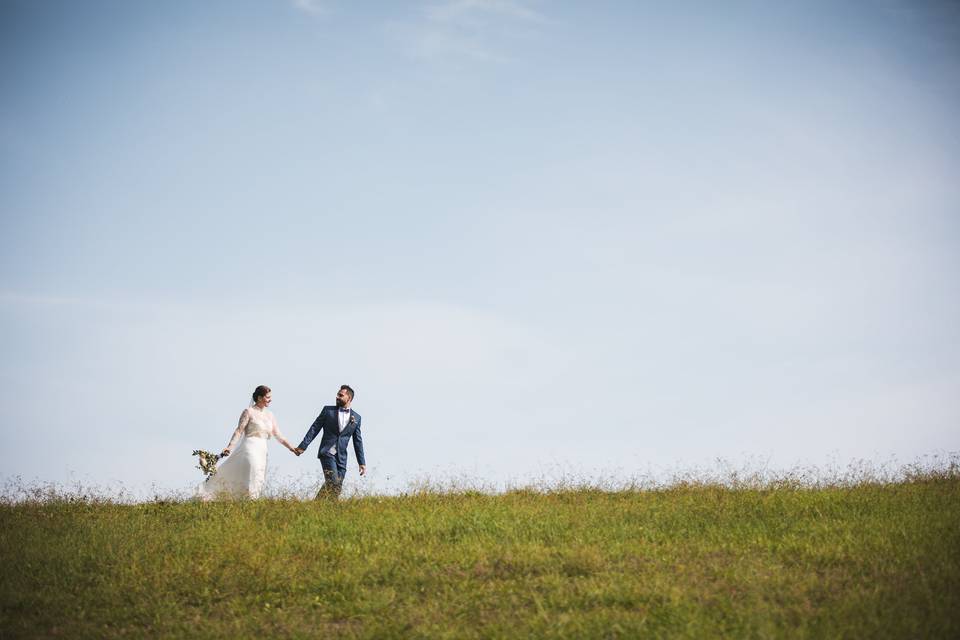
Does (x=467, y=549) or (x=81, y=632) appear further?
(x=467, y=549)

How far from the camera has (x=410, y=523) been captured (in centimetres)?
1319

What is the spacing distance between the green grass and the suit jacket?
5.45ft

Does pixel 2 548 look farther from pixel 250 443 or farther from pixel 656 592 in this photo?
pixel 656 592

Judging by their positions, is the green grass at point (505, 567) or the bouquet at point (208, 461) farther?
the bouquet at point (208, 461)

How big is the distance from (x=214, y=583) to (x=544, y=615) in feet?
15.4

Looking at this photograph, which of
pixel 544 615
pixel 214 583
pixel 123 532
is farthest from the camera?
pixel 123 532

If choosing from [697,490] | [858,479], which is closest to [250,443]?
[697,490]

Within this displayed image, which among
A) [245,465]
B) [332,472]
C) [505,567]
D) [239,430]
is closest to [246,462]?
[245,465]

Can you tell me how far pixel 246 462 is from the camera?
16219 mm

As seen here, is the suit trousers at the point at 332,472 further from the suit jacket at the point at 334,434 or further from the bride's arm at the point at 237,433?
the bride's arm at the point at 237,433

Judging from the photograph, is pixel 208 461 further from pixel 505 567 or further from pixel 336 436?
pixel 505 567

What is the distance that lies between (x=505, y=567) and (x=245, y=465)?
7.34 meters

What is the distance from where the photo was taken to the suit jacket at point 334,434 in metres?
A: 16.6

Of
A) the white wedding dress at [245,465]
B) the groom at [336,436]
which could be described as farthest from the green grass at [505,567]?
the groom at [336,436]
